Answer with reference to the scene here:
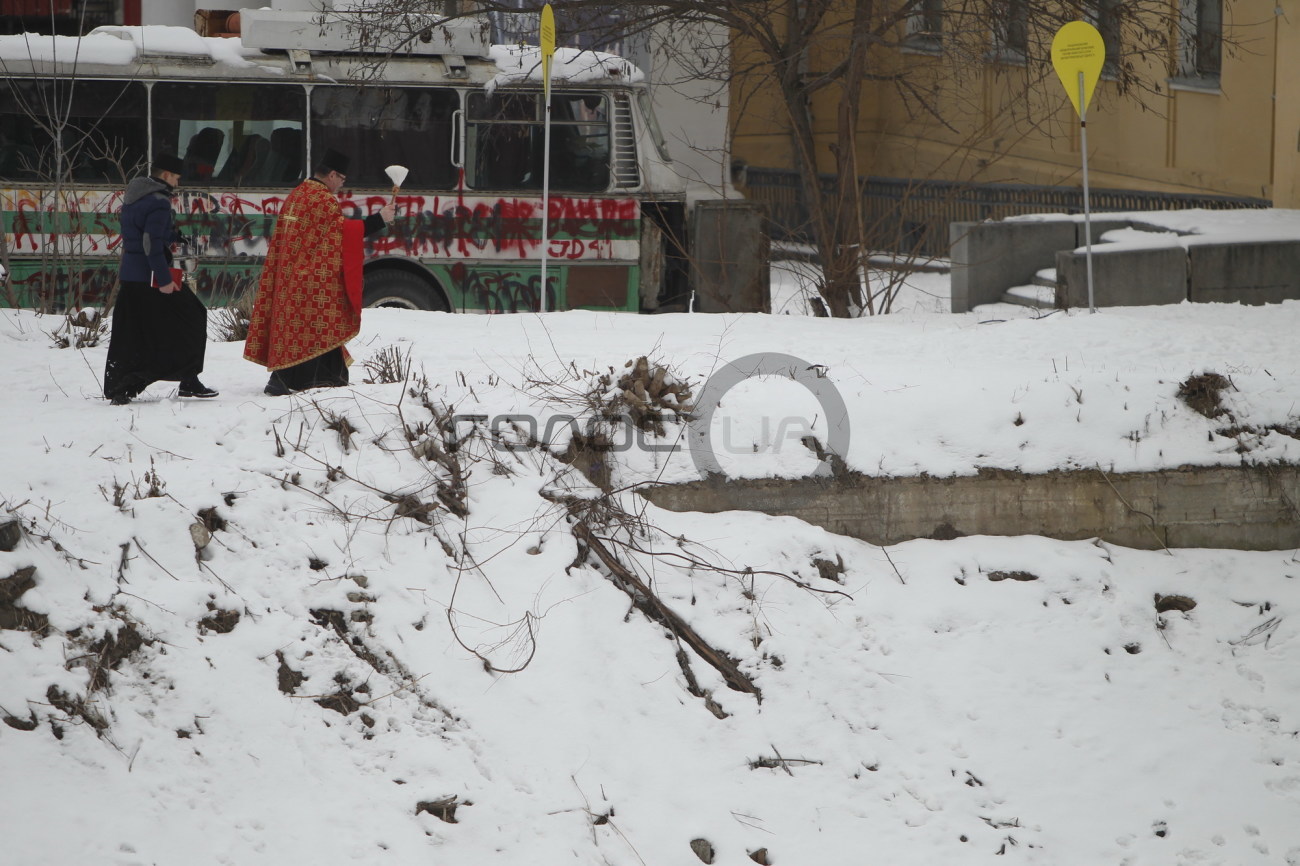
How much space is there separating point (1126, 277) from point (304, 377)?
6.13 meters

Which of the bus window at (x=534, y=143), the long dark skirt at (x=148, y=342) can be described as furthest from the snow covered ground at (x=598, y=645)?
the bus window at (x=534, y=143)

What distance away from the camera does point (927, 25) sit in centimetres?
1410

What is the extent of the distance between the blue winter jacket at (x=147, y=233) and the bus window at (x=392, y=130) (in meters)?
4.24

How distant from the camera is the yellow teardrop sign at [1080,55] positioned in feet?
30.2

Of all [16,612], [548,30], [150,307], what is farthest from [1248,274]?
[16,612]

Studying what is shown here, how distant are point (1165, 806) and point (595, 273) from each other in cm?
694

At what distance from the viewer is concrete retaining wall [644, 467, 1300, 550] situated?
6.50 metres

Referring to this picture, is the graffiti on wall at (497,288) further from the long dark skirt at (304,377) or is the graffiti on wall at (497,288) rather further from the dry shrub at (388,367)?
the long dark skirt at (304,377)

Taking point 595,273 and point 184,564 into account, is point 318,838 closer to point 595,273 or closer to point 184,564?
point 184,564

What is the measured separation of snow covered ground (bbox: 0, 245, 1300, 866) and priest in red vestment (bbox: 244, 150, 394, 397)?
1.07 ft

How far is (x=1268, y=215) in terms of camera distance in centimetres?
1205

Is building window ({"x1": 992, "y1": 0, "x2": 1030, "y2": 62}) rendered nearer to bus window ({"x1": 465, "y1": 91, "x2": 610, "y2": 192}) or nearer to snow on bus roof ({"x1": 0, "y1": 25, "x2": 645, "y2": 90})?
snow on bus roof ({"x1": 0, "y1": 25, "x2": 645, "y2": 90})

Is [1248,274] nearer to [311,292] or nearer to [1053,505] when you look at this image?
[1053,505]

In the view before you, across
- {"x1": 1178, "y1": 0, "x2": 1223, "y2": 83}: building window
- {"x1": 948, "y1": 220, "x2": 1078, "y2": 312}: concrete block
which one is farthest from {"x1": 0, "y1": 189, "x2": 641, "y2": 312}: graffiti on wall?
{"x1": 1178, "y1": 0, "x2": 1223, "y2": 83}: building window
